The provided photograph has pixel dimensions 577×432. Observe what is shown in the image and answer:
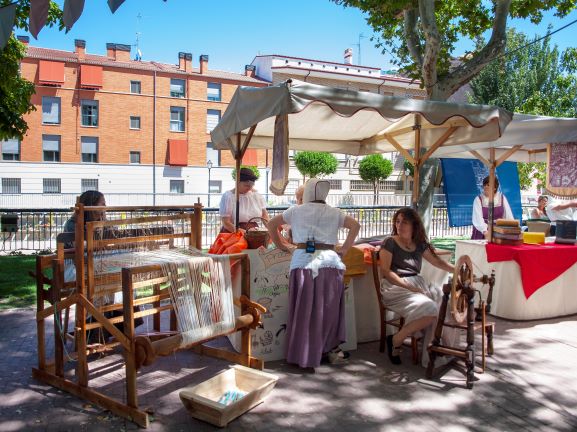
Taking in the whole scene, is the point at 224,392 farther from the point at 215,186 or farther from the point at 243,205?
the point at 215,186

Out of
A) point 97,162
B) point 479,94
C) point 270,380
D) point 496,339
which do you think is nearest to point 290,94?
point 270,380

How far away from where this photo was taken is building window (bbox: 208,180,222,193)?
39.8 meters

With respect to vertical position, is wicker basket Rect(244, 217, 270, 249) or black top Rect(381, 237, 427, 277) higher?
wicker basket Rect(244, 217, 270, 249)

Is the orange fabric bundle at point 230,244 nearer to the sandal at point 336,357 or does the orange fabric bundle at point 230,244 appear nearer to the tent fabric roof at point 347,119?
the tent fabric roof at point 347,119

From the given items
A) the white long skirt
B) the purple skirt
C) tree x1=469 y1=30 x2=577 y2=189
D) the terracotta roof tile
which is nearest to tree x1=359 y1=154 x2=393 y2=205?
tree x1=469 y1=30 x2=577 y2=189

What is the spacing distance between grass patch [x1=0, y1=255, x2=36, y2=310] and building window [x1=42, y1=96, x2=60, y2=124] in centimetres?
2944

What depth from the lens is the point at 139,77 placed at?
127 feet

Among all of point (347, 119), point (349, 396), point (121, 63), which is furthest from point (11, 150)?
point (349, 396)

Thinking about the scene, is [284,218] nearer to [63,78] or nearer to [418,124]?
[418,124]

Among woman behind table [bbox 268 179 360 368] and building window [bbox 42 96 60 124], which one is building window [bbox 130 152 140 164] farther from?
woman behind table [bbox 268 179 360 368]

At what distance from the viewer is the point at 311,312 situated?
4.23 m

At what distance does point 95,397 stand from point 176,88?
39.2 meters

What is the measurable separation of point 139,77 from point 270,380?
3901 cm

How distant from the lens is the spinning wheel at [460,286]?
3.99 metres
